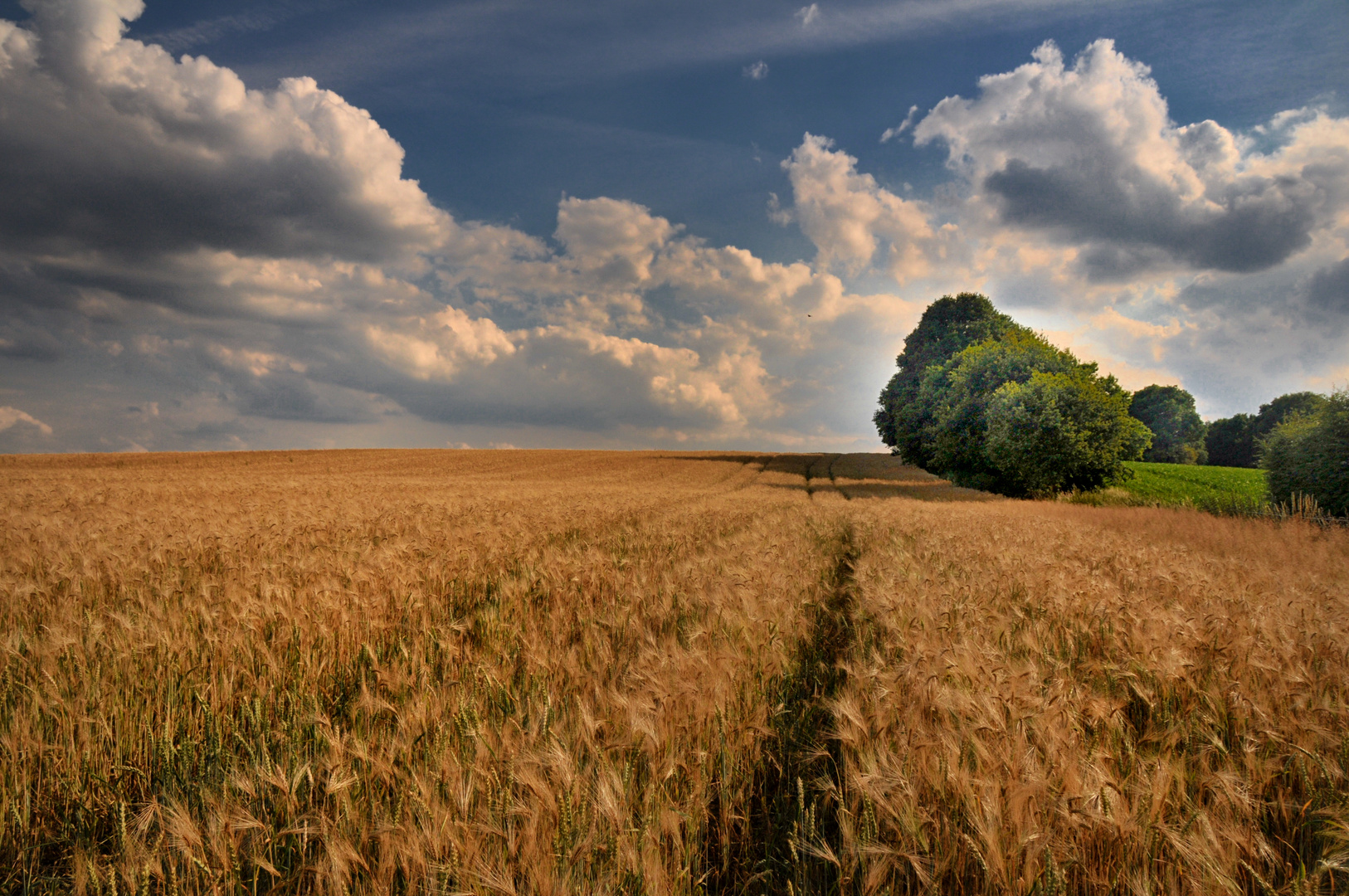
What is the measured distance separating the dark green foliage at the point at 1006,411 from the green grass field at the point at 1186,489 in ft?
6.78

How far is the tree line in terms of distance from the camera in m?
18.1

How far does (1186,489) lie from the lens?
125 ft

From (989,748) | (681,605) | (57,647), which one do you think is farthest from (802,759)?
(57,647)

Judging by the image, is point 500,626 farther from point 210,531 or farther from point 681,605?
point 210,531

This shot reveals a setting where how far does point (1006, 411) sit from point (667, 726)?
2823cm

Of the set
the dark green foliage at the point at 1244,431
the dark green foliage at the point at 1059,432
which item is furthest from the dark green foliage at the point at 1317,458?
the dark green foliage at the point at 1244,431

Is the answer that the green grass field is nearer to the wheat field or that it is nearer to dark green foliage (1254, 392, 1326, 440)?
the wheat field

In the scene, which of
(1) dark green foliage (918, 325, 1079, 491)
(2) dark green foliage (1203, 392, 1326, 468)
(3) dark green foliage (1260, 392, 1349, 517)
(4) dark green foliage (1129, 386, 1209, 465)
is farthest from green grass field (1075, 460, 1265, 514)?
(2) dark green foliage (1203, 392, 1326, 468)

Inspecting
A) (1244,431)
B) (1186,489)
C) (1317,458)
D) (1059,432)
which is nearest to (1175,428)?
(1244,431)

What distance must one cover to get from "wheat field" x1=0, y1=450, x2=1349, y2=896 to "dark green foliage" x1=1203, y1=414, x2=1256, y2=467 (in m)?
93.0

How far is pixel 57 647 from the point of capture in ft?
10.9

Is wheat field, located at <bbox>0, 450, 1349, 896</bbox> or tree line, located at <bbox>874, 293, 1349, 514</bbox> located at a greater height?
tree line, located at <bbox>874, 293, 1349, 514</bbox>

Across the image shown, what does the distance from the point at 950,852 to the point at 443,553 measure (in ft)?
19.2

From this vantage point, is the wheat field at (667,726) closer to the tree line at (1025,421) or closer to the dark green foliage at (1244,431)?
the tree line at (1025,421)
